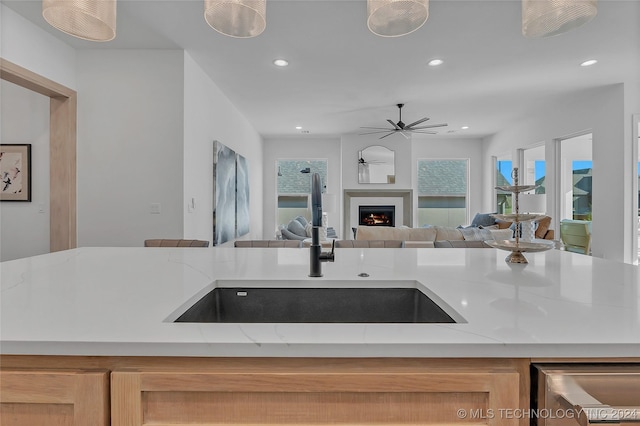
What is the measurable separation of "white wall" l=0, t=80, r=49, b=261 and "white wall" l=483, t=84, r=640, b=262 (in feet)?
21.0

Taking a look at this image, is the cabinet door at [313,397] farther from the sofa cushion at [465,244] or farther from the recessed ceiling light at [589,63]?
the recessed ceiling light at [589,63]

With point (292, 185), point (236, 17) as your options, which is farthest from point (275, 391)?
point (292, 185)

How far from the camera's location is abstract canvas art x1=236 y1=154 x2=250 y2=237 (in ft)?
16.0

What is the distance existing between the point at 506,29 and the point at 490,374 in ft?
10.3

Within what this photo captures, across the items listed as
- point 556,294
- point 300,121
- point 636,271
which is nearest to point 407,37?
point 636,271

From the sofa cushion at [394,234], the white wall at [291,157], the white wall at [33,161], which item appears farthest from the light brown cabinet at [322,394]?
the white wall at [291,157]

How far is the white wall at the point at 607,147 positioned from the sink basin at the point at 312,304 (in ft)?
14.8

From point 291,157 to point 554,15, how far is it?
21.3ft

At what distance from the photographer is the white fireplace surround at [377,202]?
7.04 meters

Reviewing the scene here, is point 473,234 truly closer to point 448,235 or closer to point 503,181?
point 448,235

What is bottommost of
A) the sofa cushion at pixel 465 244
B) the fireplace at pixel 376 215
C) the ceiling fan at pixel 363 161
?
the sofa cushion at pixel 465 244

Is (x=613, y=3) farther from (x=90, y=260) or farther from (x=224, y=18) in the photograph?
(x=90, y=260)

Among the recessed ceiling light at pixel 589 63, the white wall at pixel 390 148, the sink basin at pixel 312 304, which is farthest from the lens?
the white wall at pixel 390 148

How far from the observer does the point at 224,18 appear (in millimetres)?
1301
